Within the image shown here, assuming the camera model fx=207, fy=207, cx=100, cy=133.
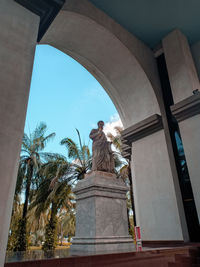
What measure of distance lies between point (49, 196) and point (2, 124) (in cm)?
1017

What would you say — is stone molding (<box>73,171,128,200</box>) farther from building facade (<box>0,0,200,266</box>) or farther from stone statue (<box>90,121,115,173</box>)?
building facade (<box>0,0,200,266</box>)

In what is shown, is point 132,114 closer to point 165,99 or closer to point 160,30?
point 165,99

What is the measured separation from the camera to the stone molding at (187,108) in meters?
6.54

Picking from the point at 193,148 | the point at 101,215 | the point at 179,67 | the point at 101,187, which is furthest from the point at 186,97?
the point at 101,215

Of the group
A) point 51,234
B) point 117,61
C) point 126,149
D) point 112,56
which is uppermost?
point 112,56

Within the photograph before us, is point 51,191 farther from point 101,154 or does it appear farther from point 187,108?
point 187,108

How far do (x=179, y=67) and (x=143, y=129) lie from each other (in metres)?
2.61

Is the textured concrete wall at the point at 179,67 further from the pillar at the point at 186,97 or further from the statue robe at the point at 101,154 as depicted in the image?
the statue robe at the point at 101,154

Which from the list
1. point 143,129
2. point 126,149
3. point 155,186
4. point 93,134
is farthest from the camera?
point 126,149

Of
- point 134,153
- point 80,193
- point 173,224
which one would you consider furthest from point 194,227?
point 80,193

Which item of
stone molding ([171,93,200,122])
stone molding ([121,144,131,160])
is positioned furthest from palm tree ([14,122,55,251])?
stone molding ([171,93,200,122])

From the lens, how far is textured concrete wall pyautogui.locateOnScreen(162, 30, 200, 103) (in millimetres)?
7219

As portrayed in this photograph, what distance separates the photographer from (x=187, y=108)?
673 cm

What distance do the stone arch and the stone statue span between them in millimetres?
3033
